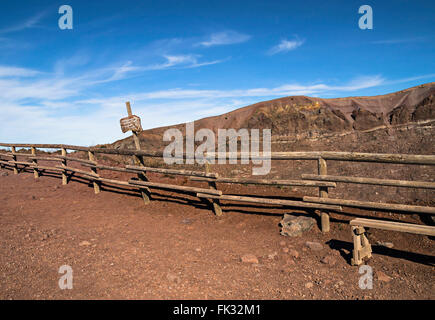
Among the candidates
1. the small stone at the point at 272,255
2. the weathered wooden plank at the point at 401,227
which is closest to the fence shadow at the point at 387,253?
the weathered wooden plank at the point at 401,227

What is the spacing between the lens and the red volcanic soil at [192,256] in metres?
3.36

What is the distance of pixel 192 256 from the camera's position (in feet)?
14.1

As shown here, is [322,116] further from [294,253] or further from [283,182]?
[294,253]

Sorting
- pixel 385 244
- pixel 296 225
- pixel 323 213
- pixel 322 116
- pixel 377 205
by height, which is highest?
pixel 322 116

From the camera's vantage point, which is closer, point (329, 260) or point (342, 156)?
point (329, 260)

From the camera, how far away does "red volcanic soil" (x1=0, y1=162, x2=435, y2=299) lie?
3355 mm

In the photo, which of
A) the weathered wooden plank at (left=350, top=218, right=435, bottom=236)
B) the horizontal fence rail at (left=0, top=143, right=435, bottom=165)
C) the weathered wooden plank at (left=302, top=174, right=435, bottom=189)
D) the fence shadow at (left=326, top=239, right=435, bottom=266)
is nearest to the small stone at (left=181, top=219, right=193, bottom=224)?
the horizontal fence rail at (left=0, top=143, right=435, bottom=165)

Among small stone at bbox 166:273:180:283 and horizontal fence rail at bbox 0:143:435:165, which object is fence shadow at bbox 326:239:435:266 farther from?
small stone at bbox 166:273:180:283

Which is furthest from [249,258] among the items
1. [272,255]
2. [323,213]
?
[323,213]

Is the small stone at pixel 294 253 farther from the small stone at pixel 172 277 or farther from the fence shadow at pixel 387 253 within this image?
the small stone at pixel 172 277

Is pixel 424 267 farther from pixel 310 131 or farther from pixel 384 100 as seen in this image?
pixel 384 100

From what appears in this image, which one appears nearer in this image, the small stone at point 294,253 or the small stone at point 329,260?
the small stone at point 329,260

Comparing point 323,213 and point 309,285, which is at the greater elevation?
point 323,213
